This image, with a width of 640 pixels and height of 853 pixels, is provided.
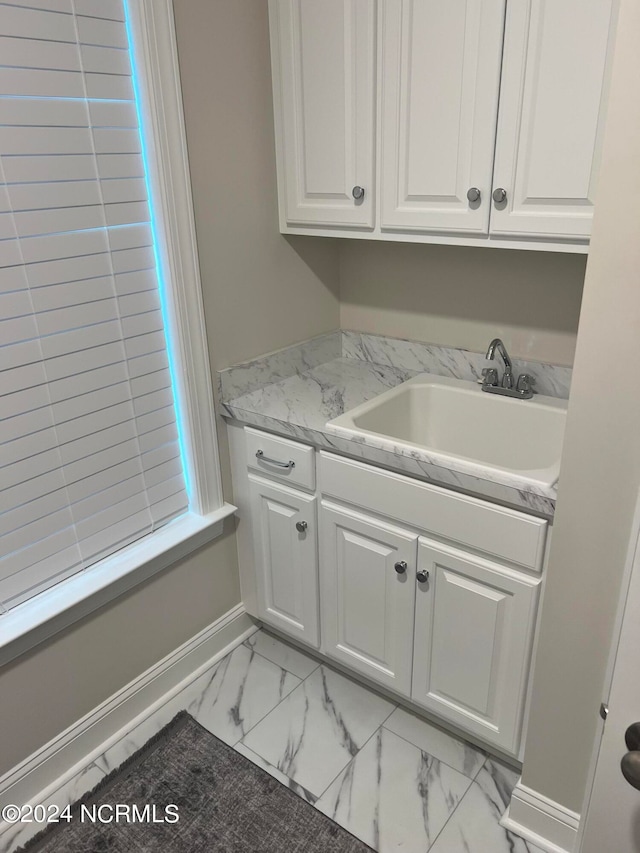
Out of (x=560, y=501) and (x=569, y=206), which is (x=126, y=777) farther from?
(x=569, y=206)

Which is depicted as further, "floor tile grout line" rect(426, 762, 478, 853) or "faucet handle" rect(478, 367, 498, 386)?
"faucet handle" rect(478, 367, 498, 386)

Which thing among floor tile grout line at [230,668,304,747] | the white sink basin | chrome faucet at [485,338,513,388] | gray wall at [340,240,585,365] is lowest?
floor tile grout line at [230,668,304,747]

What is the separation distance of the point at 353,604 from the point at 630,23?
153cm

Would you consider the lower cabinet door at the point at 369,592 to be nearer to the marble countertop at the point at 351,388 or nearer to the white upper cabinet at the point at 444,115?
the marble countertop at the point at 351,388

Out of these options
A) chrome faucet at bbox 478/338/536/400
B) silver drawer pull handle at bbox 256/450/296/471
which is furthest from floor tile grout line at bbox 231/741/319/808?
chrome faucet at bbox 478/338/536/400

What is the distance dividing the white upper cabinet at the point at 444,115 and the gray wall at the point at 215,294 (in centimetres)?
11

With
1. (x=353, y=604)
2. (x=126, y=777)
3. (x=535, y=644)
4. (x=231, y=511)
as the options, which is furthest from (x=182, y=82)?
(x=126, y=777)

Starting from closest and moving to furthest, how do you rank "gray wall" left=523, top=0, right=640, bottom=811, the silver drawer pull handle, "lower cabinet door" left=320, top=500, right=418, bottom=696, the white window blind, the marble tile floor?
"gray wall" left=523, top=0, right=640, bottom=811 < the white window blind < the marble tile floor < "lower cabinet door" left=320, top=500, right=418, bottom=696 < the silver drawer pull handle

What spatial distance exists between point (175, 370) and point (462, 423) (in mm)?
901

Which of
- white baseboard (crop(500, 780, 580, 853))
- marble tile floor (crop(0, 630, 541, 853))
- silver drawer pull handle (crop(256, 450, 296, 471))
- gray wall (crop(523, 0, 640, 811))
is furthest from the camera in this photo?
silver drawer pull handle (crop(256, 450, 296, 471))

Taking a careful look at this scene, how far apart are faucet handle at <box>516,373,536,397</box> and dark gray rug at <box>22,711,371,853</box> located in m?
1.30

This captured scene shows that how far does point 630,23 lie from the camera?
0.96 m

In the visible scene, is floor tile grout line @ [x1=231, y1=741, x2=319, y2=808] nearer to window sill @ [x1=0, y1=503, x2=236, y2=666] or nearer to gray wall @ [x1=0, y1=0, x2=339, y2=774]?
gray wall @ [x1=0, y1=0, x2=339, y2=774]

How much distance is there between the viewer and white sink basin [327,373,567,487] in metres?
1.79
